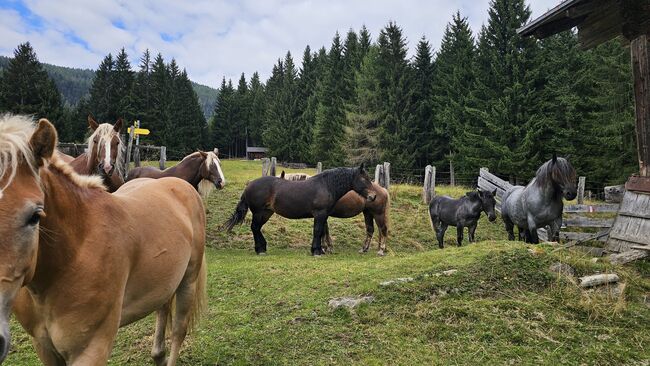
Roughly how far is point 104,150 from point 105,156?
12 centimetres

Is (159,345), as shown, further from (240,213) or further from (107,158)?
(240,213)

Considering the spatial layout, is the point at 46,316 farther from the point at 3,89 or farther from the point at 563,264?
the point at 3,89

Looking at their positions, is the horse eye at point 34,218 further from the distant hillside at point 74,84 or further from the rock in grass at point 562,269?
the distant hillside at point 74,84

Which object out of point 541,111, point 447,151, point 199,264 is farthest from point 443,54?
point 199,264

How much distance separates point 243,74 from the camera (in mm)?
67000

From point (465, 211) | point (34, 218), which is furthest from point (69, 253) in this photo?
point (465, 211)

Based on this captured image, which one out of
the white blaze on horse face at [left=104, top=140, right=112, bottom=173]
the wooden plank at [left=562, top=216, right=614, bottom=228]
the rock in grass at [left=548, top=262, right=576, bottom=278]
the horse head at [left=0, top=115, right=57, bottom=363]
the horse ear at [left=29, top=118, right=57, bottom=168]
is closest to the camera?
the horse head at [left=0, top=115, right=57, bottom=363]

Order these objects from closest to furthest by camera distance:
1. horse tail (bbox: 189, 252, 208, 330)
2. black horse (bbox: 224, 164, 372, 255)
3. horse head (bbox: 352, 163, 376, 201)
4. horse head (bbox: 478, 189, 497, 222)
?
horse tail (bbox: 189, 252, 208, 330) < black horse (bbox: 224, 164, 372, 255) < horse head (bbox: 352, 163, 376, 201) < horse head (bbox: 478, 189, 497, 222)

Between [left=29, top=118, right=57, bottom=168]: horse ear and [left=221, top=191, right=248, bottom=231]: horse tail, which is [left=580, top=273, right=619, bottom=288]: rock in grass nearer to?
[left=29, top=118, right=57, bottom=168]: horse ear

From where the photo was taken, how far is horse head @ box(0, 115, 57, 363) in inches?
59.4

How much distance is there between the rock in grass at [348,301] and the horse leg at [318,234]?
13.9 ft

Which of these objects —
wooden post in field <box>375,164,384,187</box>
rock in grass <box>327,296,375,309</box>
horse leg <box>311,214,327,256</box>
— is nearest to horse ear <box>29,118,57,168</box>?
rock in grass <box>327,296,375,309</box>

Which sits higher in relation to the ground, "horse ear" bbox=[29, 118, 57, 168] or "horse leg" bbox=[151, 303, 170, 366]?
"horse ear" bbox=[29, 118, 57, 168]

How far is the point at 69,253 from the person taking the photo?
6.29 feet
